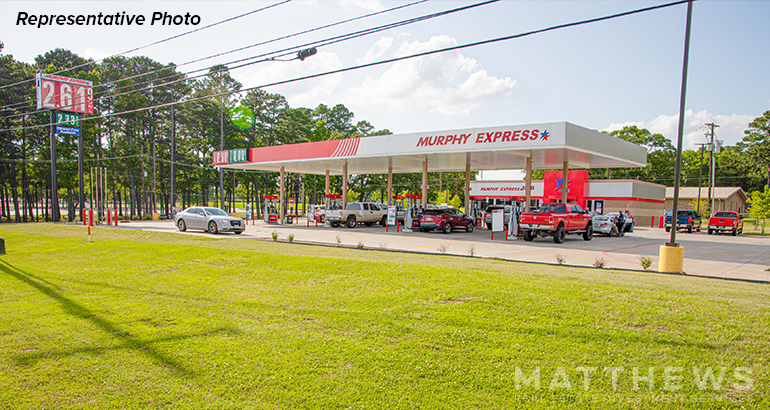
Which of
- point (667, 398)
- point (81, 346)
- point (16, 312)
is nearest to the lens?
point (667, 398)

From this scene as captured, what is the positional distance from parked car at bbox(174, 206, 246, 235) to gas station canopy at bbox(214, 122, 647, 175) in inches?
328

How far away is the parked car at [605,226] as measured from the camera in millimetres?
26441

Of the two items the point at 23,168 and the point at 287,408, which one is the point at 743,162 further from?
the point at 23,168

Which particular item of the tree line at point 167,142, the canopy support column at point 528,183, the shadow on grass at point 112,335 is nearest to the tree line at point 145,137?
the tree line at point 167,142

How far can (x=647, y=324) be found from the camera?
5.24m

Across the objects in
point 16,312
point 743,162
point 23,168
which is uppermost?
point 743,162

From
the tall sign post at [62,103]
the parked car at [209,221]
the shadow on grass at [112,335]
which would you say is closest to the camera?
the shadow on grass at [112,335]

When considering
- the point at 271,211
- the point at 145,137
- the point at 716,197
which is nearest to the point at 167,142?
the point at 145,137

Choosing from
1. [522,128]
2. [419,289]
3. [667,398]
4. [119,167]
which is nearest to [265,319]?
[419,289]

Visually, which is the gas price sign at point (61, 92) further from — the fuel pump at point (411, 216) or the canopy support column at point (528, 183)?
the canopy support column at point (528, 183)

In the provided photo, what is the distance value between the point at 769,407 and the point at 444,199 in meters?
59.3

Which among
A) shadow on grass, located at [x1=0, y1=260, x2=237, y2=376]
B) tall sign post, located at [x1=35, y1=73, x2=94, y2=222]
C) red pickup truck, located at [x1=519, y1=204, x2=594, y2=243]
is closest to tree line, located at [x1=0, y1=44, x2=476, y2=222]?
tall sign post, located at [x1=35, y1=73, x2=94, y2=222]

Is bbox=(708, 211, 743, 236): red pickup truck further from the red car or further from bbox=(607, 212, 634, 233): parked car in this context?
the red car

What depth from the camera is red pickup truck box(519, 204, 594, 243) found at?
20844 millimetres
